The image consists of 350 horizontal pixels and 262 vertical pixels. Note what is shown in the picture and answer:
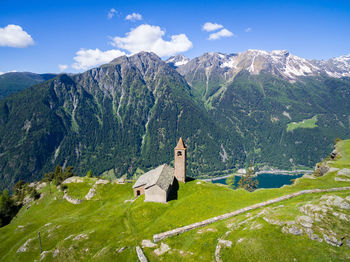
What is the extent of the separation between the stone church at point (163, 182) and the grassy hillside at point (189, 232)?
296cm

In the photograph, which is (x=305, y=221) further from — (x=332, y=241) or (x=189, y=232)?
(x=189, y=232)

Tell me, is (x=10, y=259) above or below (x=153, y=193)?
below

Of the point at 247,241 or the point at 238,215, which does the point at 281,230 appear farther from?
the point at 238,215

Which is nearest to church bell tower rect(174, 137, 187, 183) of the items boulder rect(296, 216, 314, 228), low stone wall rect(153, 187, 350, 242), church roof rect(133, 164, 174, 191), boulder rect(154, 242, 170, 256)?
church roof rect(133, 164, 174, 191)

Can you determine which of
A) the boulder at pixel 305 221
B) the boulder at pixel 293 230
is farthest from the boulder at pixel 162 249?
the boulder at pixel 305 221

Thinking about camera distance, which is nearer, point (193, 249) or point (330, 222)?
point (330, 222)

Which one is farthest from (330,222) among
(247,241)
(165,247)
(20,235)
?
(20,235)

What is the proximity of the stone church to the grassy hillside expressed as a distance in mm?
2960

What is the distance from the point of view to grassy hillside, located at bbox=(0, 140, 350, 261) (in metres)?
31.6

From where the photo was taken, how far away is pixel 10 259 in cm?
5772

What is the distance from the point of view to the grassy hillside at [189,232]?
3162cm

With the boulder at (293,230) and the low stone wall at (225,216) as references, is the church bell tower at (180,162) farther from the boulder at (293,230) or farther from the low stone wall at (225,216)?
the boulder at (293,230)

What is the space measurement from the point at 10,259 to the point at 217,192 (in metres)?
62.4

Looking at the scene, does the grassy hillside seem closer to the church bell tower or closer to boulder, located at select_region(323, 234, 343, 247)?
boulder, located at select_region(323, 234, 343, 247)
